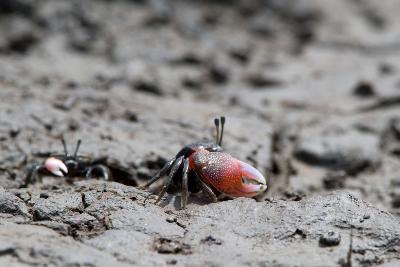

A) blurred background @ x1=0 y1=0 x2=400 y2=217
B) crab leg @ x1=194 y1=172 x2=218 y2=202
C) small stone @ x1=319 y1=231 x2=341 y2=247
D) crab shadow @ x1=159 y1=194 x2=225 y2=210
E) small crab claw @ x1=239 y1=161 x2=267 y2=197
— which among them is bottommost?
small stone @ x1=319 y1=231 x2=341 y2=247

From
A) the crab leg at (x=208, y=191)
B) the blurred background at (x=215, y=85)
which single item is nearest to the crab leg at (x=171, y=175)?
the crab leg at (x=208, y=191)

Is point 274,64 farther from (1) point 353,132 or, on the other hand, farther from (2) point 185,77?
(1) point 353,132

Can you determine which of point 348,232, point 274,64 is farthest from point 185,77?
point 348,232

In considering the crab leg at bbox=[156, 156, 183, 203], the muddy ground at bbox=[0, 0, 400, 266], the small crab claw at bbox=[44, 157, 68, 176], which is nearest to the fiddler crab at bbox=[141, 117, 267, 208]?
the crab leg at bbox=[156, 156, 183, 203]

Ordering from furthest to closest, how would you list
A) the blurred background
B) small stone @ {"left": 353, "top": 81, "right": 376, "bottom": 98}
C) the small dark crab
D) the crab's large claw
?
small stone @ {"left": 353, "top": 81, "right": 376, "bottom": 98} → the blurred background → the small dark crab → the crab's large claw

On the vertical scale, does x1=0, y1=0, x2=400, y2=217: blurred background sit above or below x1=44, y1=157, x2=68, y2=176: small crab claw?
above

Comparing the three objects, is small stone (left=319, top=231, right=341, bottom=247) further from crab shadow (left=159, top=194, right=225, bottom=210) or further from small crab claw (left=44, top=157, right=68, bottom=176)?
small crab claw (left=44, top=157, right=68, bottom=176)

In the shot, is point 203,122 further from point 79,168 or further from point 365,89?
point 365,89

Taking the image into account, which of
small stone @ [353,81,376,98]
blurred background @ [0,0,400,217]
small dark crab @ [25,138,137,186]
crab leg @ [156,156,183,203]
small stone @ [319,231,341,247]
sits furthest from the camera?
small stone @ [353,81,376,98]
